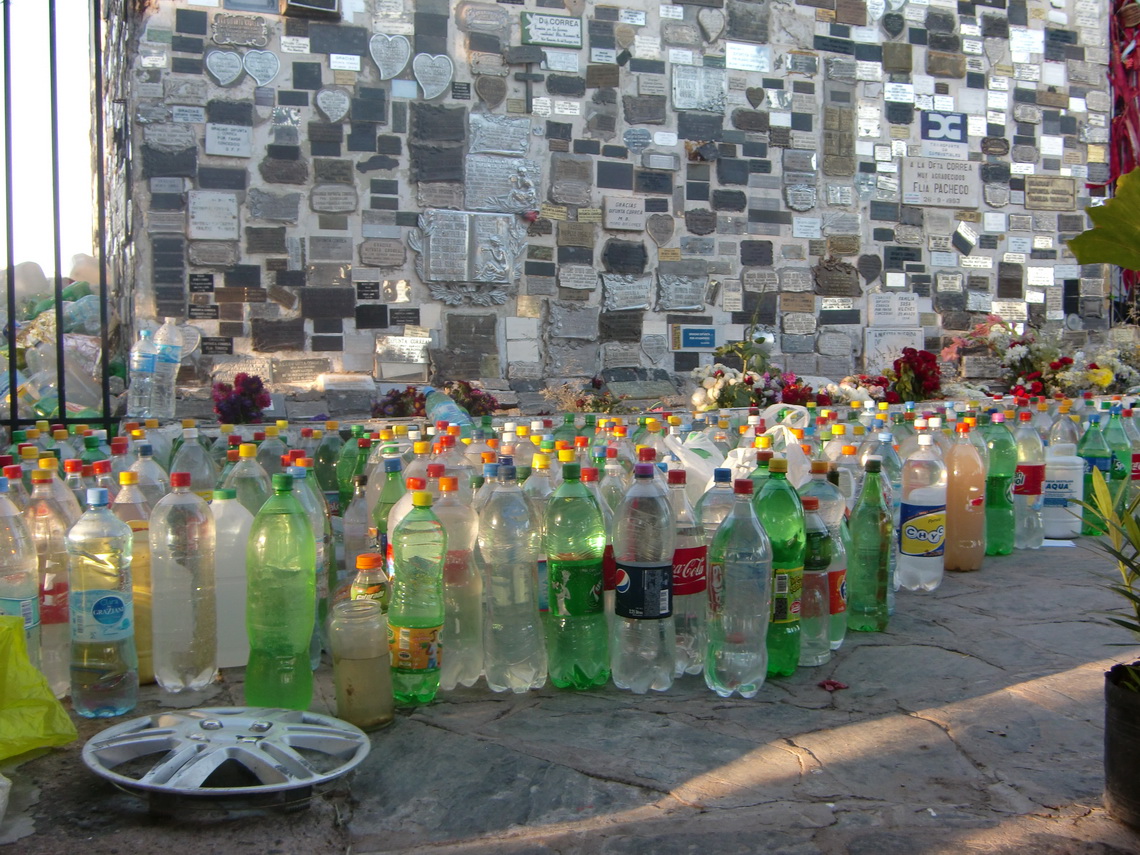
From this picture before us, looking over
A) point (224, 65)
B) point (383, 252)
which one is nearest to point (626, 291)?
point (383, 252)

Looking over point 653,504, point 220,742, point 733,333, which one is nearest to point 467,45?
point 733,333

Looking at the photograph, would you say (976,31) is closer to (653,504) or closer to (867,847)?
(653,504)

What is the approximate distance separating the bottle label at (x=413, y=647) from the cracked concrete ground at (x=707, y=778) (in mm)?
143

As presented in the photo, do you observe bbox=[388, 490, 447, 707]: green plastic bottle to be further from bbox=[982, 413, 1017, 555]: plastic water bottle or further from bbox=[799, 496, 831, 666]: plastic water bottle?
bbox=[982, 413, 1017, 555]: plastic water bottle

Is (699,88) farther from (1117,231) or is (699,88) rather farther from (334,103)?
(1117,231)

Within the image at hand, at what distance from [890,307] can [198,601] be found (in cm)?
800

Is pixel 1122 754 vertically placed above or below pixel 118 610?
below

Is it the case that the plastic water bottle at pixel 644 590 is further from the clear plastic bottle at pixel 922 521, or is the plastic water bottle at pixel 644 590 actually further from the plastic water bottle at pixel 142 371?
the plastic water bottle at pixel 142 371

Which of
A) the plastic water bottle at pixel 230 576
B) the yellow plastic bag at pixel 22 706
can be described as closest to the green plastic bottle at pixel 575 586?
the plastic water bottle at pixel 230 576

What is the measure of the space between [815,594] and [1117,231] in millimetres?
1404

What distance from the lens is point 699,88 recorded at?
850cm

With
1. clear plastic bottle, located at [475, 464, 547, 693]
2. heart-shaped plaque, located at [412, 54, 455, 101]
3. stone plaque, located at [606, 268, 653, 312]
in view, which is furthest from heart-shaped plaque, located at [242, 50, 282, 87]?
clear plastic bottle, located at [475, 464, 547, 693]

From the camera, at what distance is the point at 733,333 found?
8.70 m

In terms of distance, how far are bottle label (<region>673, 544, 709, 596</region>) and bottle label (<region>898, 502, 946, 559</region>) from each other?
1.31m
